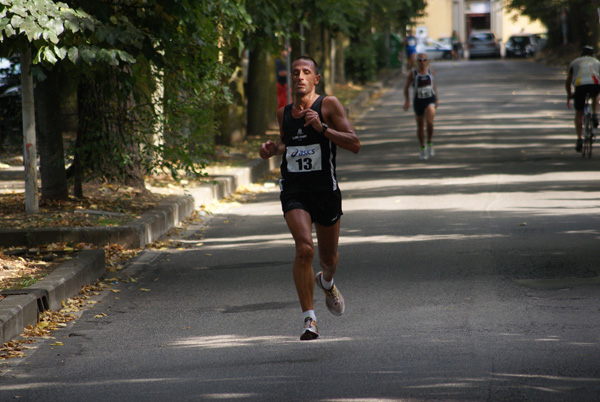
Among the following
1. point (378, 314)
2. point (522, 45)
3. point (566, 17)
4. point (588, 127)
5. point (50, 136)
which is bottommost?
point (378, 314)

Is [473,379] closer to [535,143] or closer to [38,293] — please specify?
[38,293]

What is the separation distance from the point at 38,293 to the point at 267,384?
8.85 feet

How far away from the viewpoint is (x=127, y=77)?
9953 millimetres

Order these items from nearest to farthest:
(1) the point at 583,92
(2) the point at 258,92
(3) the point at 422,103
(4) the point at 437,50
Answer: (1) the point at 583,92
(3) the point at 422,103
(2) the point at 258,92
(4) the point at 437,50

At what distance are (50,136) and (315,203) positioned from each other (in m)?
5.90

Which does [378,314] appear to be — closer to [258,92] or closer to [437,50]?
[258,92]

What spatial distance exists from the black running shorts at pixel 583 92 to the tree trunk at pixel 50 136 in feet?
29.6

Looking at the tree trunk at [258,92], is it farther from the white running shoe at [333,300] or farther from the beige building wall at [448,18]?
the beige building wall at [448,18]

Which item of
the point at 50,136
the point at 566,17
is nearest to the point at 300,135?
the point at 50,136

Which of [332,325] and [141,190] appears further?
[141,190]

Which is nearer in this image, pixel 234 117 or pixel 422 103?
pixel 422 103

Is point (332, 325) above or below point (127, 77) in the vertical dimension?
below

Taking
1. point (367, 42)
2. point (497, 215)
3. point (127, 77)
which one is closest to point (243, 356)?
point (127, 77)

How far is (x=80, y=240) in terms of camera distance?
9953 millimetres
